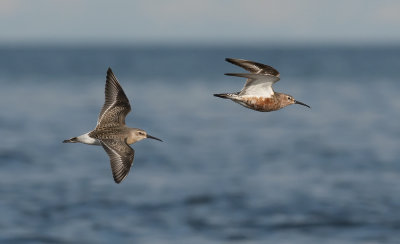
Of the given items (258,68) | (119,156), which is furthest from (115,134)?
(258,68)

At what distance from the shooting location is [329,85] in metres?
146

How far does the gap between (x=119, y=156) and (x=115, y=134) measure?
835mm

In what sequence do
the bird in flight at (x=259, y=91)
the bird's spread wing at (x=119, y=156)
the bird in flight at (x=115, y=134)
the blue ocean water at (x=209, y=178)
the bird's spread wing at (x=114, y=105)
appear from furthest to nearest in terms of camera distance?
the blue ocean water at (x=209, y=178)
the bird's spread wing at (x=114, y=105)
the bird in flight at (x=259, y=91)
the bird in flight at (x=115, y=134)
the bird's spread wing at (x=119, y=156)

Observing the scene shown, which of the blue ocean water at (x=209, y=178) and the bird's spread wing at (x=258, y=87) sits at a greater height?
the blue ocean water at (x=209, y=178)

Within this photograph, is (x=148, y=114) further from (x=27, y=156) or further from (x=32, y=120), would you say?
(x=27, y=156)

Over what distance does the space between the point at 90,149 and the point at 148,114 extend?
58.0 feet

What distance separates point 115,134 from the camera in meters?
13.3

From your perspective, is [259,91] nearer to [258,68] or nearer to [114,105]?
[258,68]

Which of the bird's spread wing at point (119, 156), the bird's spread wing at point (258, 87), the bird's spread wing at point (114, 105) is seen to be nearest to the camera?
the bird's spread wing at point (119, 156)

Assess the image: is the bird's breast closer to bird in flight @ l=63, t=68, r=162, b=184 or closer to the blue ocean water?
bird in flight @ l=63, t=68, r=162, b=184

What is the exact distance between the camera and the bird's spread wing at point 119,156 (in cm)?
1217

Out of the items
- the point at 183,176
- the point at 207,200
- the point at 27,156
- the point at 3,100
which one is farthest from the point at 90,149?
the point at 3,100

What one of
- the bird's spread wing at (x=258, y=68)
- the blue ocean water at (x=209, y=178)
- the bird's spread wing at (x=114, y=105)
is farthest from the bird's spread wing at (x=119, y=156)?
the blue ocean water at (x=209, y=178)

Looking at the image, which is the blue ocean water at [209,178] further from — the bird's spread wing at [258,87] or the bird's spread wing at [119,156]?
the bird's spread wing at [119,156]
